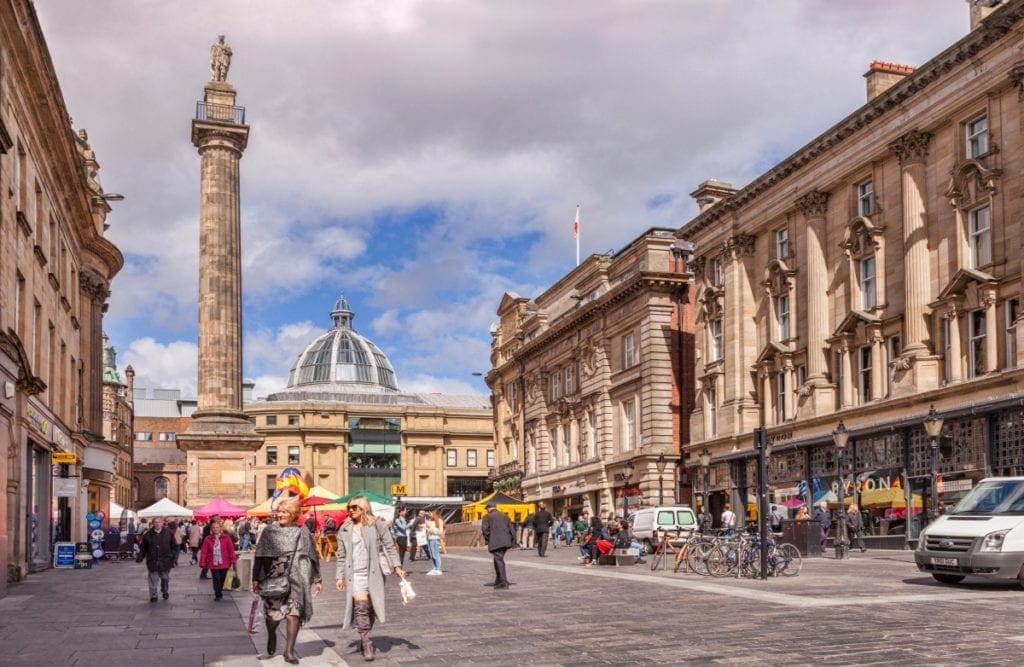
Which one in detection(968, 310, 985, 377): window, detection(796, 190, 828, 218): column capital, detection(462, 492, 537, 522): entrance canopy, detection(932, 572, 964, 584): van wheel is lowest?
detection(462, 492, 537, 522): entrance canopy

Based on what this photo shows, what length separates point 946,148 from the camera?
36812mm

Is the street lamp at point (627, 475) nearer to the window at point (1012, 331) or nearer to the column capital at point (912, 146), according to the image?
the column capital at point (912, 146)

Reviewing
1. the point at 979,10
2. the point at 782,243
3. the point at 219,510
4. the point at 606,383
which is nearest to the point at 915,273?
the point at 979,10

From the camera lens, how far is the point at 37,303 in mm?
31062

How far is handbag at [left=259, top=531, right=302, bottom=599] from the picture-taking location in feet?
39.4

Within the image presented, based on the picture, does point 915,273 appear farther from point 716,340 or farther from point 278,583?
point 278,583

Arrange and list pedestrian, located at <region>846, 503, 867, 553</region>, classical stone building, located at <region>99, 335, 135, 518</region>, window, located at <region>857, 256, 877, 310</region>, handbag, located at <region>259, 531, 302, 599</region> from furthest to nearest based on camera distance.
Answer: classical stone building, located at <region>99, 335, 135, 518</region>
window, located at <region>857, 256, 877, 310</region>
pedestrian, located at <region>846, 503, 867, 553</region>
handbag, located at <region>259, 531, 302, 599</region>

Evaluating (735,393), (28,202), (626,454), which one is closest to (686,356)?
(626,454)

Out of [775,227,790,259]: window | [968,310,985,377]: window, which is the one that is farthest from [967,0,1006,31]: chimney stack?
[775,227,790,259]: window

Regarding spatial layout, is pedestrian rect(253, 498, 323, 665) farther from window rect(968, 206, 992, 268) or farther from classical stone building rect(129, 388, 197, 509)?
classical stone building rect(129, 388, 197, 509)

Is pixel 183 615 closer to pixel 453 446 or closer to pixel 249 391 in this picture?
pixel 453 446

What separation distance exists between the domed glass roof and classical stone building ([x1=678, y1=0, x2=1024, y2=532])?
10868 centimetres

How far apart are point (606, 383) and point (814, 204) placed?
79.5 feet

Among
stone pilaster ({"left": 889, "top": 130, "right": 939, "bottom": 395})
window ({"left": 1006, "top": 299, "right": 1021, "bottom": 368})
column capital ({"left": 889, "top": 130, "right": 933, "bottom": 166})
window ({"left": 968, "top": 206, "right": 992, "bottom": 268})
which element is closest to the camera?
window ({"left": 1006, "top": 299, "right": 1021, "bottom": 368})
